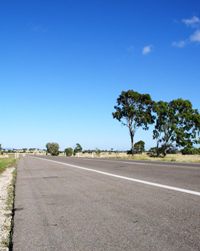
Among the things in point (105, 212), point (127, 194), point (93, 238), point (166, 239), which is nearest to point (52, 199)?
point (127, 194)

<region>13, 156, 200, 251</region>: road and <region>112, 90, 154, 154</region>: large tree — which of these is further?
<region>112, 90, 154, 154</region>: large tree

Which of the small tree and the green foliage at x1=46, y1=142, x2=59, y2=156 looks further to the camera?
the green foliage at x1=46, y1=142, x2=59, y2=156

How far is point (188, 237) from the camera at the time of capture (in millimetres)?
4117

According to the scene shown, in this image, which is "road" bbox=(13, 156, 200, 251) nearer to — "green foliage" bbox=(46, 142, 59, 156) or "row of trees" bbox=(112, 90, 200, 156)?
"row of trees" bbox=(112, 90, 200, 156)

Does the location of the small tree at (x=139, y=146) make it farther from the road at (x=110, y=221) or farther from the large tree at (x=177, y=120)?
the road at (x=110, y=221)

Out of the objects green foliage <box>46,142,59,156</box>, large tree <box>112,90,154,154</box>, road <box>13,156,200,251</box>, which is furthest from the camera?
green foliage <box>46,142,59,156</box>

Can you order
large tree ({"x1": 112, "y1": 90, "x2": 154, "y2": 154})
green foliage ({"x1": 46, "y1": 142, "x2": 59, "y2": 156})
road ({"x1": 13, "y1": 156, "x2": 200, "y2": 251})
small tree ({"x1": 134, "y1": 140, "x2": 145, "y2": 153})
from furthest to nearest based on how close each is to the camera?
green foliage ({"x1": 46, "y1": 142, "x2": 59, "y2": 156})
small tree ({"x1": 134, "y1": 140, "x2": 145, "y2": 153})
large tree ({"x1": 112, "y1": 90, "x2": 154, "y2": 154})
road ({"x1": 13, "y1": 156, "x2": 200, "y2": 251})

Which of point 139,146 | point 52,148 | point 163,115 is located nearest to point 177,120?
point 163,115

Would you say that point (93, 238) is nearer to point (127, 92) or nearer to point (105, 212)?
point (105, 212)

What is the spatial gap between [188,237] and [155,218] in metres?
1.15

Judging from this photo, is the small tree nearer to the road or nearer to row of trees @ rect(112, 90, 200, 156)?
row of trees @ rect(112, 90, 200, 156)

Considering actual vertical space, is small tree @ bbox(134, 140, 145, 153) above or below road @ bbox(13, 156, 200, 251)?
above

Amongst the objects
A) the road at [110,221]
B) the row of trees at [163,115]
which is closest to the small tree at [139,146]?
the row of trees at [163,115]

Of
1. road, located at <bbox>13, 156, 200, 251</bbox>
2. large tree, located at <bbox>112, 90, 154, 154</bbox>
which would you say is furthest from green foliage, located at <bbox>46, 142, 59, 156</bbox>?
road, located at <bbox>13, 156, 200, 251</bbox>
